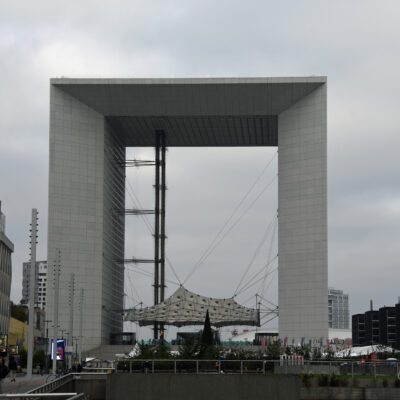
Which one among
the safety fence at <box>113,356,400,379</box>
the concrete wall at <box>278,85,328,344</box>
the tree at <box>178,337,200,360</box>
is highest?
the concrete wall at <box>278,85,328,344</box>

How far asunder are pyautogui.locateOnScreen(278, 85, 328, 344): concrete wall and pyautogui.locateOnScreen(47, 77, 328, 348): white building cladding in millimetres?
132

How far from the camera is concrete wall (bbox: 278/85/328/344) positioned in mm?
118062

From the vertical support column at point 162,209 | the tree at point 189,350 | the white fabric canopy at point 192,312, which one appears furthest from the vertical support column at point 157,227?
the tree at point 189,350

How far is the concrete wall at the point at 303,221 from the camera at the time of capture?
387ft

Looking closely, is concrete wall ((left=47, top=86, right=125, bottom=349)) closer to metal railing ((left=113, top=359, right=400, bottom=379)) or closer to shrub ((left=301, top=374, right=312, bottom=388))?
metal railing ((left=113, top=359, right=400, bottom=379))

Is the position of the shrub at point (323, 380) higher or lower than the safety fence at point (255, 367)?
lower

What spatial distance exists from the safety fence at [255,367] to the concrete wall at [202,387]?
78.8 inches

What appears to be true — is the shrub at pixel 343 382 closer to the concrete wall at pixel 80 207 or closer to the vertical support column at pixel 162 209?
the concrete wall at pixel 80 207

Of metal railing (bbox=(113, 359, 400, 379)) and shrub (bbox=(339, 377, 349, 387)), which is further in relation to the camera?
shrub (bbox=(339, 377, 349, 387))

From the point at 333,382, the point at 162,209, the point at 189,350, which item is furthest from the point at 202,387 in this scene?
the point at 162,209

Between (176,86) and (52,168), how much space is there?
66.7 feet

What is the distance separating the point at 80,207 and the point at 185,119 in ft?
62.5

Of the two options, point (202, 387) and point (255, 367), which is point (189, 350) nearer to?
point (255, 367)

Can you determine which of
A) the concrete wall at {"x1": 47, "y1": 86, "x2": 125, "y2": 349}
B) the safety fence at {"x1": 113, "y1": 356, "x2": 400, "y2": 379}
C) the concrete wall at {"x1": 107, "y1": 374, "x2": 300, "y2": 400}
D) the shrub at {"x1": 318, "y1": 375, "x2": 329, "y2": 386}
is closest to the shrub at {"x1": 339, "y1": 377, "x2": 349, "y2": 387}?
the shrub at {"x1": 318, "y1": 375, "x2": 329, "y2": 386}
